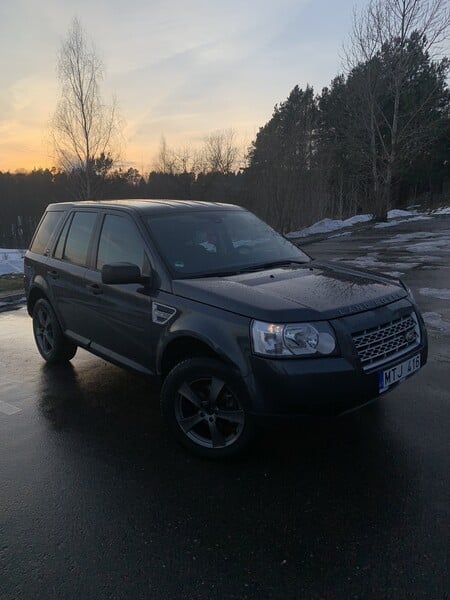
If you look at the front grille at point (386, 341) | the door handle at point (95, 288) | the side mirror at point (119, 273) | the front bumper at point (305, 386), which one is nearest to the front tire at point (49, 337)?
the door handle at point (95, 288)

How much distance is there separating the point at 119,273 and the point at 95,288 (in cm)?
85

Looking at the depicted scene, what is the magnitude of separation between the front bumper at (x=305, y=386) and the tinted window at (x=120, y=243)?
4.75 feet

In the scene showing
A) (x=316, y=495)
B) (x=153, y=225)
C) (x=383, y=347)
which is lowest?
(x=316, y=495)

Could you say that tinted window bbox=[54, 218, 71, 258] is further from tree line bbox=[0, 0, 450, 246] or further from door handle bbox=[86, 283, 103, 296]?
tree line bbox=[0, 0, 450, 246]

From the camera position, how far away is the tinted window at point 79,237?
4.49m

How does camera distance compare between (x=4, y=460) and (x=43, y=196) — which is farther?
(x=43, y=196)

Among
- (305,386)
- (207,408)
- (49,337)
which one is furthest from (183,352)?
(49,337)

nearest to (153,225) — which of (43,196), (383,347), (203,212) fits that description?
(203,212)

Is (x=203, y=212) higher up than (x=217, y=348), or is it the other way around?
→ (x=203, y=212)

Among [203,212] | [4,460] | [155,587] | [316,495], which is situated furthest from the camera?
[203,212]

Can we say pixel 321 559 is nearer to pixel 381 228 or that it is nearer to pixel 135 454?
pixel 135 454

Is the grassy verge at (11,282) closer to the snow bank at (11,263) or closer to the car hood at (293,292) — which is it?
the snow bank at (11,263)

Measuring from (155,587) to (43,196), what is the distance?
84.7 m

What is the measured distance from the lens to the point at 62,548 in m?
2.46
